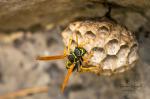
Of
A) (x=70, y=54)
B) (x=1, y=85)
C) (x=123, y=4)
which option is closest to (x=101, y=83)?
(x=70, y=54)

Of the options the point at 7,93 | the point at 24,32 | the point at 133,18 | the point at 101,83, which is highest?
the point at 133,18

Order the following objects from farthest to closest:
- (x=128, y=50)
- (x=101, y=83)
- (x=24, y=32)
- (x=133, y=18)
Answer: (x=24, y=32) → (x=101, y=83) → (x=133, y=18) → (x=128, y=50)

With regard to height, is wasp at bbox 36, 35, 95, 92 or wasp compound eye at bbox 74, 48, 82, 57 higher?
wasp compound eye at bbox 74, 48, 82, 57

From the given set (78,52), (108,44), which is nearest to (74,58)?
(78,52)

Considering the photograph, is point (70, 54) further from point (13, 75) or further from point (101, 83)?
point (13, 75)

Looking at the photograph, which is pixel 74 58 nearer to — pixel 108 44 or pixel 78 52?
pixel 78 52

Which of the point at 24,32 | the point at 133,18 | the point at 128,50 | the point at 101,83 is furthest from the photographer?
the point at 24,32

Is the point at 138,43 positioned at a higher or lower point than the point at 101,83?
higher

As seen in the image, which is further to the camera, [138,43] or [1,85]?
[1,85]
